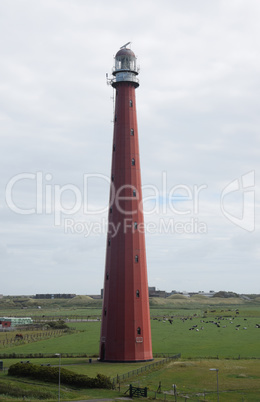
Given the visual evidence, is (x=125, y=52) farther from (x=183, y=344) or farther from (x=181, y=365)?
(x=183, y=344)

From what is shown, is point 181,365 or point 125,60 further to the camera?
point 125,60

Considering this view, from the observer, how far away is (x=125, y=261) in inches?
2160

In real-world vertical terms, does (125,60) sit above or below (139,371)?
above

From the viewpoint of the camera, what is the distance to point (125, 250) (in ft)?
181

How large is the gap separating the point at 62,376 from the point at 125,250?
16806 mm

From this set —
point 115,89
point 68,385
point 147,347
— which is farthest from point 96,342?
point 115,89

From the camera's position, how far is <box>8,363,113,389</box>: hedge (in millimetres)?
42222

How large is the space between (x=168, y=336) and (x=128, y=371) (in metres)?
45.9

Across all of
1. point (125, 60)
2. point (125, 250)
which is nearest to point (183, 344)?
point (125, 250)

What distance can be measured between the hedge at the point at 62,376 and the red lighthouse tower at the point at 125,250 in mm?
Answer: 10340

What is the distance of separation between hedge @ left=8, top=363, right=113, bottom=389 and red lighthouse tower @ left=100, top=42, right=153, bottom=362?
10340mm

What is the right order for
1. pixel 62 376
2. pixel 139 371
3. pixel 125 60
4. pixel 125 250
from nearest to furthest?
pixel 62 376, pixel 139 371, pixel 125 250, pixel 125 60

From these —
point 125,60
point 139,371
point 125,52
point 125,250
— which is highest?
point 125,52

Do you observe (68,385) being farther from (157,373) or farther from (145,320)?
(145,320)
